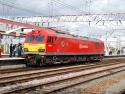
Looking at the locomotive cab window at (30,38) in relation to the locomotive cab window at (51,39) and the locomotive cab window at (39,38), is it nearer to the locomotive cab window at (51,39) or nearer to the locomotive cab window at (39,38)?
the locomotive cab window at (39,38)

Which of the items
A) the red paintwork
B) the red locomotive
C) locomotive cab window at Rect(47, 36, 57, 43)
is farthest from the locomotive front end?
locomotive cab window at Rect(47, 36, 57, 43)

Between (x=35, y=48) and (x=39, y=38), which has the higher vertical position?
(x=39, y=38)

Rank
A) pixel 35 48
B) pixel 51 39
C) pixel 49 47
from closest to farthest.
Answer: pixel 49 47 < pixel 35 48 < pixel 51 39

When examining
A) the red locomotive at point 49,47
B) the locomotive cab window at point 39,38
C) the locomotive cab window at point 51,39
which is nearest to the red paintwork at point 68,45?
the red locomotive at point 49,47

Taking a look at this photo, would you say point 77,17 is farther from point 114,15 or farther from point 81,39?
point 81,39

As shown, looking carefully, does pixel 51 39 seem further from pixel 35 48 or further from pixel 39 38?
pixel 35 48

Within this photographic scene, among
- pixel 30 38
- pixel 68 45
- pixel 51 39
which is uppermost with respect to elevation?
pixel 30 38

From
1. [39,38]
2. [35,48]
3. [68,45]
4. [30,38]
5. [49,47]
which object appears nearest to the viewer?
[49,47]

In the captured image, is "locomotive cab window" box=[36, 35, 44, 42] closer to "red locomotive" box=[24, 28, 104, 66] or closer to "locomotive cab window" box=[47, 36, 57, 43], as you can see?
"red locomotive" box=[24, 28, 104, 66]

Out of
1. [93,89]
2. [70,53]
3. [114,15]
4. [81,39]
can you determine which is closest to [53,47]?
[70,53]

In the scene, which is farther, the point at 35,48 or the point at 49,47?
the point at 35,48

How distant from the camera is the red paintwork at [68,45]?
97.1 ft

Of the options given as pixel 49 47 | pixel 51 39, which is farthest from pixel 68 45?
pixel 49 47

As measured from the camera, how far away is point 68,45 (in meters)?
32.9
